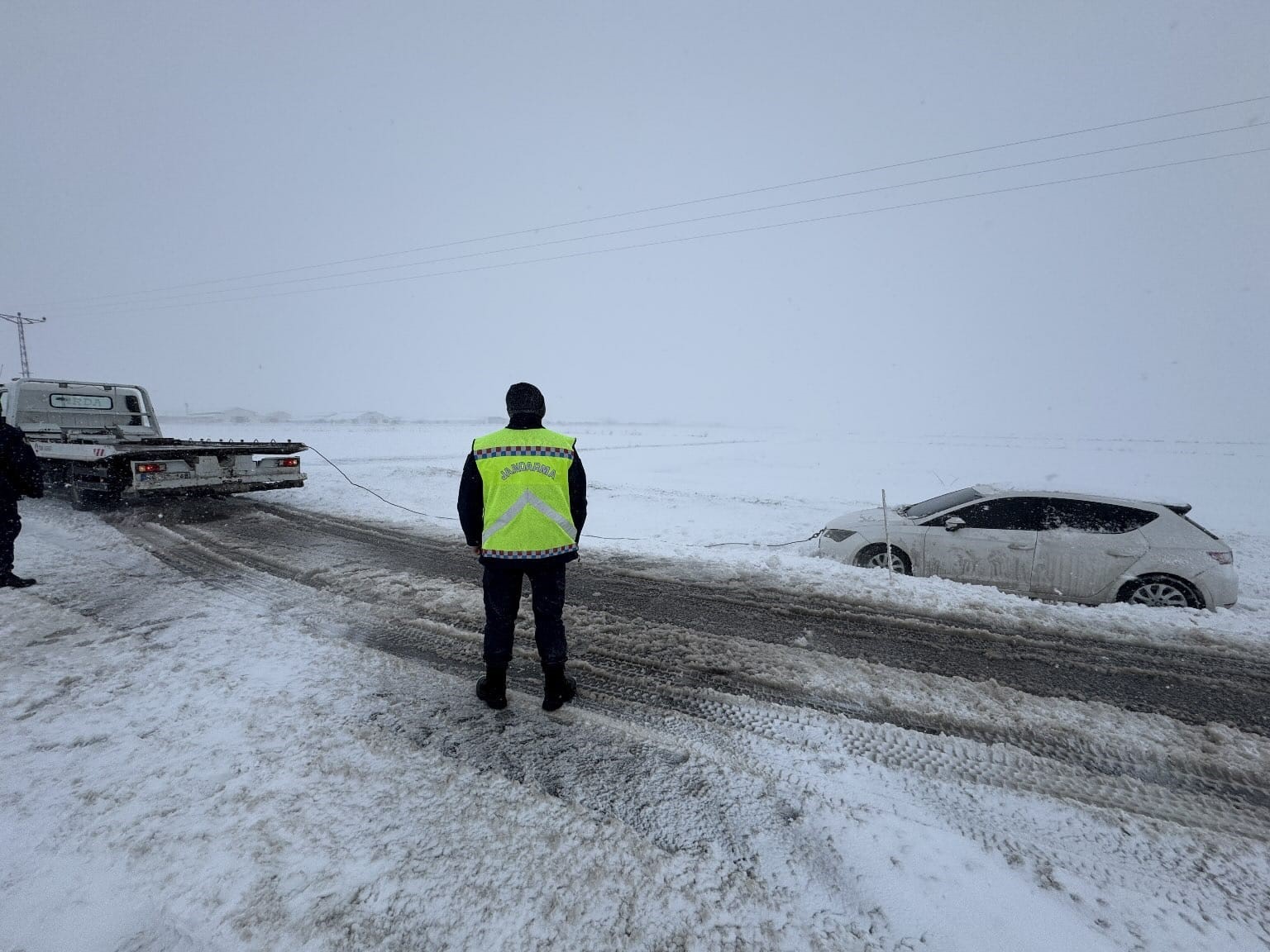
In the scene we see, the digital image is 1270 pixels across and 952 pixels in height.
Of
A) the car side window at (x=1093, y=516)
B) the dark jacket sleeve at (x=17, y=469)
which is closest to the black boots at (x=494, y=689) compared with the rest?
the dark jacket sleeve at (x=17, y=469)

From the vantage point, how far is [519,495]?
10.2 ft

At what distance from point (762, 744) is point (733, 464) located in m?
21.8

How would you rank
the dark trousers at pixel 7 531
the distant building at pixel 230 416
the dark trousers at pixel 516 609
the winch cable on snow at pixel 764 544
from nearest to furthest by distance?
the dark trousers at pixel 516 609
the dark trousers at pixel 7 531
the winch cable on snow at pixel 764 544
the distant building at pixel 230 416

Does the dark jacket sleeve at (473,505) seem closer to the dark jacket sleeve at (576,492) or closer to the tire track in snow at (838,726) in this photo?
the dark jacket sleeve at (576,492)

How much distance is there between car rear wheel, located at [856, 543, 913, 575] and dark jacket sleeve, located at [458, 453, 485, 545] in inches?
193

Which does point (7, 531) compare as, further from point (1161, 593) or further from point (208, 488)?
point (1161, 593)

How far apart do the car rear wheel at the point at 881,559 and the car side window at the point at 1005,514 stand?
1.96 feet

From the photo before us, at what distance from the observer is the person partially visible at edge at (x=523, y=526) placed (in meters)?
3.11

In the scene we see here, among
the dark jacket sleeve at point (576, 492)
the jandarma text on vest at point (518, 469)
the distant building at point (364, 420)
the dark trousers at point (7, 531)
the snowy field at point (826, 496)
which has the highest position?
the distant building at point (364, 420)

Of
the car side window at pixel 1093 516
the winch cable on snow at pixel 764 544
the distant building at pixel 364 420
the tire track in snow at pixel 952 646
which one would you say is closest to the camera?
the tire track in snow at pixel 952 646

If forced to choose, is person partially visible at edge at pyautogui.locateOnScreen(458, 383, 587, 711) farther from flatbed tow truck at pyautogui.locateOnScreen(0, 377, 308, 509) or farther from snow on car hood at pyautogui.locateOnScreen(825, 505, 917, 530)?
flatbed tow truck at pyautogui.locateOnScreen(0, 377, 308, 509)

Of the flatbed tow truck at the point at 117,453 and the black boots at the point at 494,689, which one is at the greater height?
the flatbed tow truck at the point at 117,453

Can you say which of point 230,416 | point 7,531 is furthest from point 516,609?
point 230,416

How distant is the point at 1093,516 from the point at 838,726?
4.60 meters
